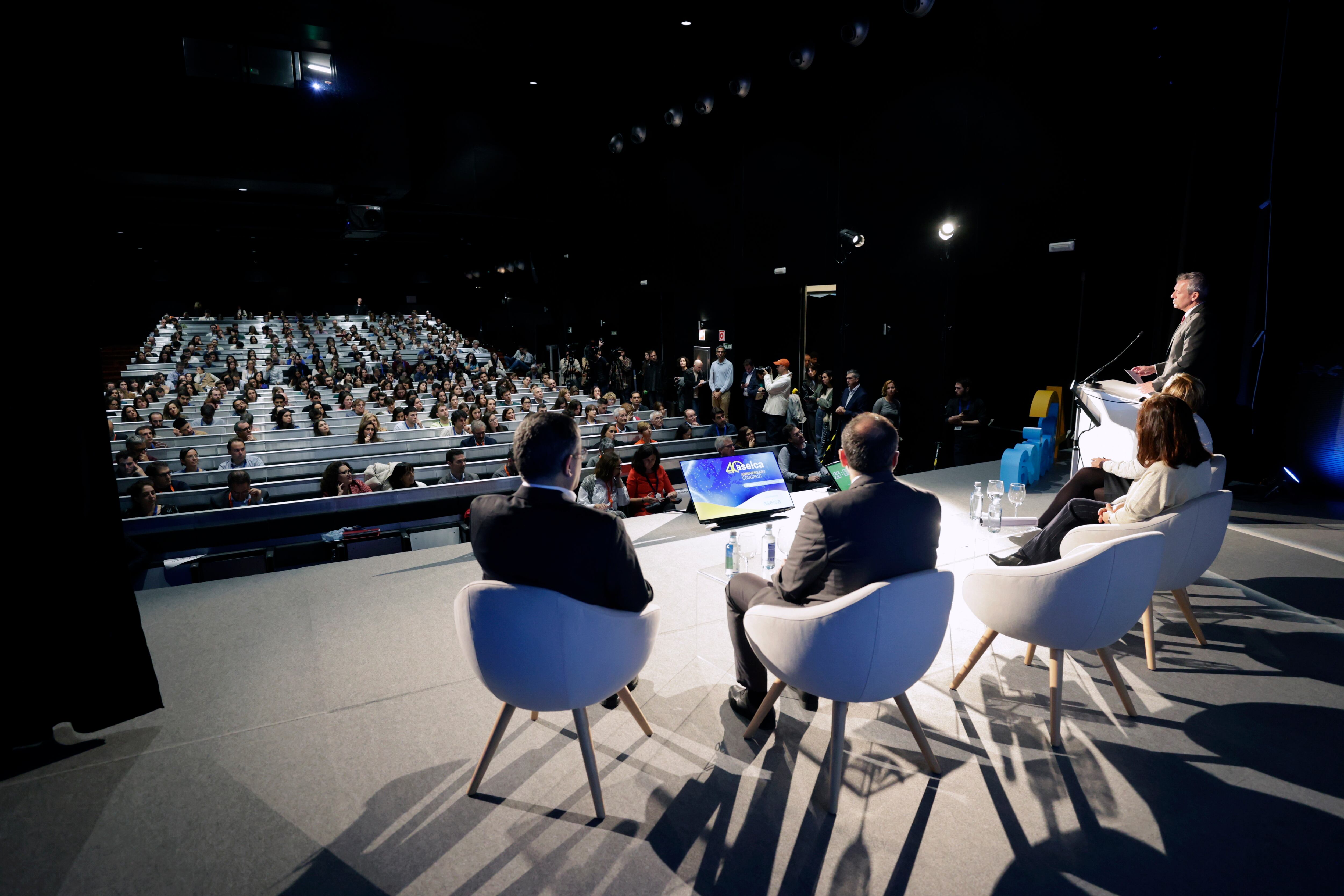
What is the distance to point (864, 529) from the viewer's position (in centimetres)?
194

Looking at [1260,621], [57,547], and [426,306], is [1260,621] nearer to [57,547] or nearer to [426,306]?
[57,547]

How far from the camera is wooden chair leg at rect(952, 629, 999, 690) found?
259 cm

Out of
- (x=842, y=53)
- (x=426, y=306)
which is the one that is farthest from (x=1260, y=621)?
(x=426, y=306)

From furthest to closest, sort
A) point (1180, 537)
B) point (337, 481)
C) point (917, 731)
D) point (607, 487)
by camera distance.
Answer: point (337, 481), point (607, 487), point (1180, 537), point (917, 731)

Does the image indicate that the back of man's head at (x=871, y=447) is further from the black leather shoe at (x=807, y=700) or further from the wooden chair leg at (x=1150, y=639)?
the wooden chair leg at (x=1150, y=639)

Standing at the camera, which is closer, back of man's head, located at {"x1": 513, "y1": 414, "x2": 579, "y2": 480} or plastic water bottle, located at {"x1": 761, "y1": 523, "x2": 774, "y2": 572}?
back of man's head, located at {"x1": 513, "y1": 414, "x2": 579, "y2": 480}

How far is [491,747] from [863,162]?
905cm

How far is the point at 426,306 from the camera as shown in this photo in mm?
27906

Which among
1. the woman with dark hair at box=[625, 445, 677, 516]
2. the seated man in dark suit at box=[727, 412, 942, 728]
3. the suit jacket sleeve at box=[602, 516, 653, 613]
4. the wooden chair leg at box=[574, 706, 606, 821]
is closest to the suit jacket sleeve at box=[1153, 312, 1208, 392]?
the seated man in dark suit at box=[727, 412, 942, 728]

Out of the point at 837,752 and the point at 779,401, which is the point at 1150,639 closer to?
the point at 837,752

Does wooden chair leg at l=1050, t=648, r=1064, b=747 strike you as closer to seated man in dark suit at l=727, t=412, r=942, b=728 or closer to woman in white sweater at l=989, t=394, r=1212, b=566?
woman in white sweater at l=989, t=394, r=1212, b=566

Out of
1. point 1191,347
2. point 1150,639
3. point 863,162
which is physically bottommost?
point 1150,639

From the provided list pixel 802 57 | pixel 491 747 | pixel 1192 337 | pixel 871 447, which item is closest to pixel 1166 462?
pixel 871 447

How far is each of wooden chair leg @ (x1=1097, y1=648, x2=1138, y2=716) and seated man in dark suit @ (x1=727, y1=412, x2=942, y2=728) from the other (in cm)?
100
